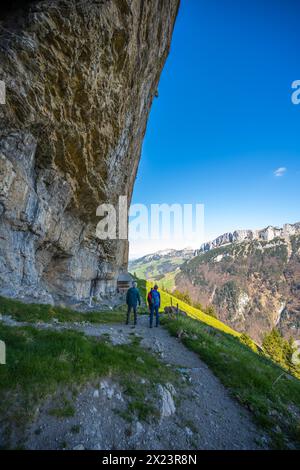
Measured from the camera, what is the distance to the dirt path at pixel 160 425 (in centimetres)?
524

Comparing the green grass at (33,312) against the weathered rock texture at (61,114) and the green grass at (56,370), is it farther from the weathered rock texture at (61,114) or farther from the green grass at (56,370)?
the green grass at (56,370)

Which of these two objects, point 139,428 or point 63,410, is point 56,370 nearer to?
point 63,410

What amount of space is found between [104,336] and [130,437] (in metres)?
6.79

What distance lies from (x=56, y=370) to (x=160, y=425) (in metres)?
3.41

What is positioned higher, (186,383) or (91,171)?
(91,171)

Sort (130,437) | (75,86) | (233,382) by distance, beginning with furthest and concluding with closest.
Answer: (75,86) → (233,382) → (130,437)

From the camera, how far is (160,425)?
255 inches

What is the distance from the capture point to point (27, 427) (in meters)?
5.04

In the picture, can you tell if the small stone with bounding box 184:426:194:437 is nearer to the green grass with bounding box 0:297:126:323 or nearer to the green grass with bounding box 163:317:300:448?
the green grass with bounding box 163:317:300:448

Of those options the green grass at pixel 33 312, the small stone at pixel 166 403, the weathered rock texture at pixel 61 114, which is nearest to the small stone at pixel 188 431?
the small stone at pixel 166 403
